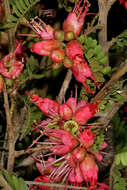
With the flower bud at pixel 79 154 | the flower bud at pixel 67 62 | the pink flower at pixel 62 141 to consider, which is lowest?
the flower bud at pixel 79 154

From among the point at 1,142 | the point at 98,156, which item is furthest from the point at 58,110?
the point at 1,142

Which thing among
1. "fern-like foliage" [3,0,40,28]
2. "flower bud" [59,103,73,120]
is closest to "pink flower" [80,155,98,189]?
"flower bud" [59,103,73,120]

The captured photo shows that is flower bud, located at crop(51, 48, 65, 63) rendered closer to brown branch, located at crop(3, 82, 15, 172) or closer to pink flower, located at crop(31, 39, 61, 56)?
pink flower, located at crop(31, 39, 61, 56)

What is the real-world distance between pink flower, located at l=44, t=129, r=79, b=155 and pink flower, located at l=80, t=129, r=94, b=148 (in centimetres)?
2

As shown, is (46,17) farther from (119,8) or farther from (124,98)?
(124,98)

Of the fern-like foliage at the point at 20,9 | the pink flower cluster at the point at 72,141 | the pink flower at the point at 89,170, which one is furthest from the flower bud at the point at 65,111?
the fern-like foliage at the point at 20,9

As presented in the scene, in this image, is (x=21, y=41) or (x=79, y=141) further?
(x=21, y=41)

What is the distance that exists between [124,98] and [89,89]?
79 millimetres

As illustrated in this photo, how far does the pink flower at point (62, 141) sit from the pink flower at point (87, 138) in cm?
2

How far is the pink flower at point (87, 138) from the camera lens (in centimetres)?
66

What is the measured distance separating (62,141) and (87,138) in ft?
0.19

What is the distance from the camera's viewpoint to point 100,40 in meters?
0.68

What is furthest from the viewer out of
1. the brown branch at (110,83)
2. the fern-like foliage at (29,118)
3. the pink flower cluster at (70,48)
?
the fern-like foliage at (29,118)

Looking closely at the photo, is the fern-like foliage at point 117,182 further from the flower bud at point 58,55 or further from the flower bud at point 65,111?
the flower bud at point 58,55
